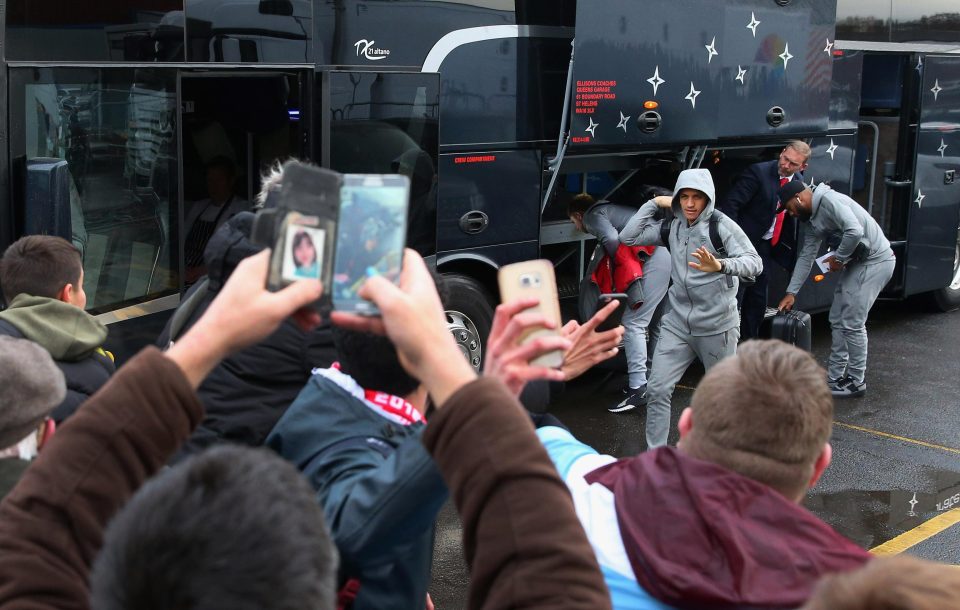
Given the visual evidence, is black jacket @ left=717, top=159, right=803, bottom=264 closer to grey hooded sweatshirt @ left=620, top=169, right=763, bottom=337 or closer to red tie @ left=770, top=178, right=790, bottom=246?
red tie @ left=770, top=178, right=790, bottom=246

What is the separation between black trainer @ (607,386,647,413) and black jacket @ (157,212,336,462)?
5020 millimetres

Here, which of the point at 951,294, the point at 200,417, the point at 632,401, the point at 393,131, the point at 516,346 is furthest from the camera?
the point at 951,294

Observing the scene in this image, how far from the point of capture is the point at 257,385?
2986mm

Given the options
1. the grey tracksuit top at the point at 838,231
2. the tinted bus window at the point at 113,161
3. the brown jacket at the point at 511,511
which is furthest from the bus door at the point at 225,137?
the brown jacket at the point at 511,511

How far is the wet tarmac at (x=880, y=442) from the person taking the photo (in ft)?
19.0

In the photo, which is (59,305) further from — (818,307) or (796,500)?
(818,307)

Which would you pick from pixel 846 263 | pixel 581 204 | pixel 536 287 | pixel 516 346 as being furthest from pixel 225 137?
pixel 516 346

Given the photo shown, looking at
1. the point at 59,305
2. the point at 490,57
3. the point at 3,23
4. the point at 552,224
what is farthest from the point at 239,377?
the point at 552,224

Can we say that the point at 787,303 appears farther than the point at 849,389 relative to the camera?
No

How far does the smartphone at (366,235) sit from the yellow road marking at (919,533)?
4625 millimetres

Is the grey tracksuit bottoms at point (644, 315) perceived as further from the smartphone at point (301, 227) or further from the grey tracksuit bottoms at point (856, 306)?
the smartphone at point (301, 227)

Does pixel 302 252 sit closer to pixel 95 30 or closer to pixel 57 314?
pixel 57 314

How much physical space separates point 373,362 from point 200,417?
77 centimetres

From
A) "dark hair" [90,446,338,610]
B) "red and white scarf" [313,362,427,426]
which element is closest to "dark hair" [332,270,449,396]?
"red and white scarf" [313,362,427,426]
